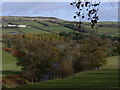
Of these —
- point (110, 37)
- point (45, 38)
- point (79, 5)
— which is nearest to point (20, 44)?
point (45, 38)

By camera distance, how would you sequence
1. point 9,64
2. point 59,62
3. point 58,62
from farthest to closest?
point 9,64
point 58,62
point 59,62

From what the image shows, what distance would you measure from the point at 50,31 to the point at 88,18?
89.9 m

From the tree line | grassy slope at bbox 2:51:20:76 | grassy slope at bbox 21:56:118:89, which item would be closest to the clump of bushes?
the tree line

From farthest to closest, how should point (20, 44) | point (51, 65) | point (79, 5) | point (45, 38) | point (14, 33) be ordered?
point (14, 33) < point (45, 38) < point (20, 44) < point (51, 65) < point (79, 5)

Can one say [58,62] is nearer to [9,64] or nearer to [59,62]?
[59,62]

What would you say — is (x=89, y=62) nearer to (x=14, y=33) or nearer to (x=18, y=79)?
(x=18, y=79)

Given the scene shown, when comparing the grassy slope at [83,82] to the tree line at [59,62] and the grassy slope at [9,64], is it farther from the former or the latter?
the grassy slope at [9,64]

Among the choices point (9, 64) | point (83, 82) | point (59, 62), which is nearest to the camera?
point (83, 82)

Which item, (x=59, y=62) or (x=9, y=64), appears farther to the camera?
(x=9, y=64)

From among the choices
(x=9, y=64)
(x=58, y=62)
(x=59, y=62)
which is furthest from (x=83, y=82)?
(x=9, y=64)

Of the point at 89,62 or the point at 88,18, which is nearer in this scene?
the point at 88,18

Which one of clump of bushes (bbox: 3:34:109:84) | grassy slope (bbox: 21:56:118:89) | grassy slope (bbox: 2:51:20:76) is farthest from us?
grassy slope (bbox: 2:51:20:76)

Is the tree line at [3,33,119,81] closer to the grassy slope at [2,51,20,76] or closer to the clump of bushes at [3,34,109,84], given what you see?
the clump of bushes at [3,34,109,84]

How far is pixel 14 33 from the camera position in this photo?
9369cm
